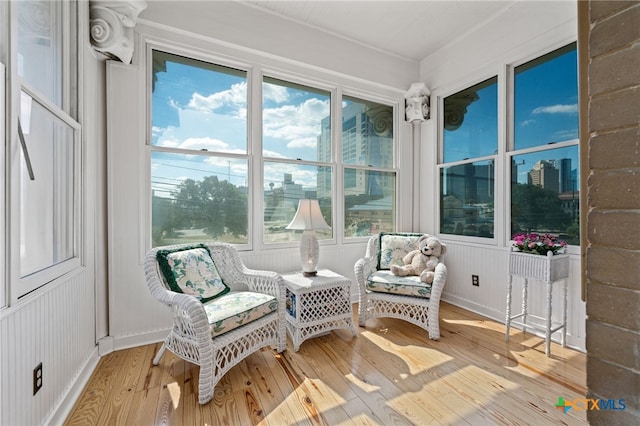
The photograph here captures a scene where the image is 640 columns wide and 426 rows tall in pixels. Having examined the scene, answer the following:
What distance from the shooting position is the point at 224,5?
2.61 meters

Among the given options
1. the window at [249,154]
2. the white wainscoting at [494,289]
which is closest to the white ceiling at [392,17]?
the window at [249,154]

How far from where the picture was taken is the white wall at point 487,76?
2385 millimetres

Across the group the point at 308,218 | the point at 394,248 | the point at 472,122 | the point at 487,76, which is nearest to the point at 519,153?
the point at 472,122

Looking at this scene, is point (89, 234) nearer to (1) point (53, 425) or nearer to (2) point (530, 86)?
(1) point (53, 425)

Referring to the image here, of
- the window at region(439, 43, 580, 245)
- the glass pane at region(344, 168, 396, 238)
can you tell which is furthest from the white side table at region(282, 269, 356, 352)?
the window at region(439, 43, 580, 245)

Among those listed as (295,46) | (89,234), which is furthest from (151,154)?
(295,46)

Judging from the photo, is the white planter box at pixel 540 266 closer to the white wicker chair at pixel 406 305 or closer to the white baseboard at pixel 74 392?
the white wicker chair at pixel 406 305

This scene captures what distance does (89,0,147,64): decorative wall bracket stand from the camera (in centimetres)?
202

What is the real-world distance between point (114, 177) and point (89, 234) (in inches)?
18.6

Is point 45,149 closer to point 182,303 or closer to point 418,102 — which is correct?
point 182,303

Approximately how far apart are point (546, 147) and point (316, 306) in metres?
2.46

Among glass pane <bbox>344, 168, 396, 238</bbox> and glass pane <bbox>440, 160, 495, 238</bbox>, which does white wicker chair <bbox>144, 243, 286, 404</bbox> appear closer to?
glass pane <bbox>344, 168, 396, 238</bbox>

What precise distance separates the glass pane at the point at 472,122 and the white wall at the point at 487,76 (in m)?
0.12

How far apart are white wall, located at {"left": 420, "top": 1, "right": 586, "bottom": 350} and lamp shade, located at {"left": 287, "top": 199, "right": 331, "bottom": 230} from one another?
1751 millimetres
